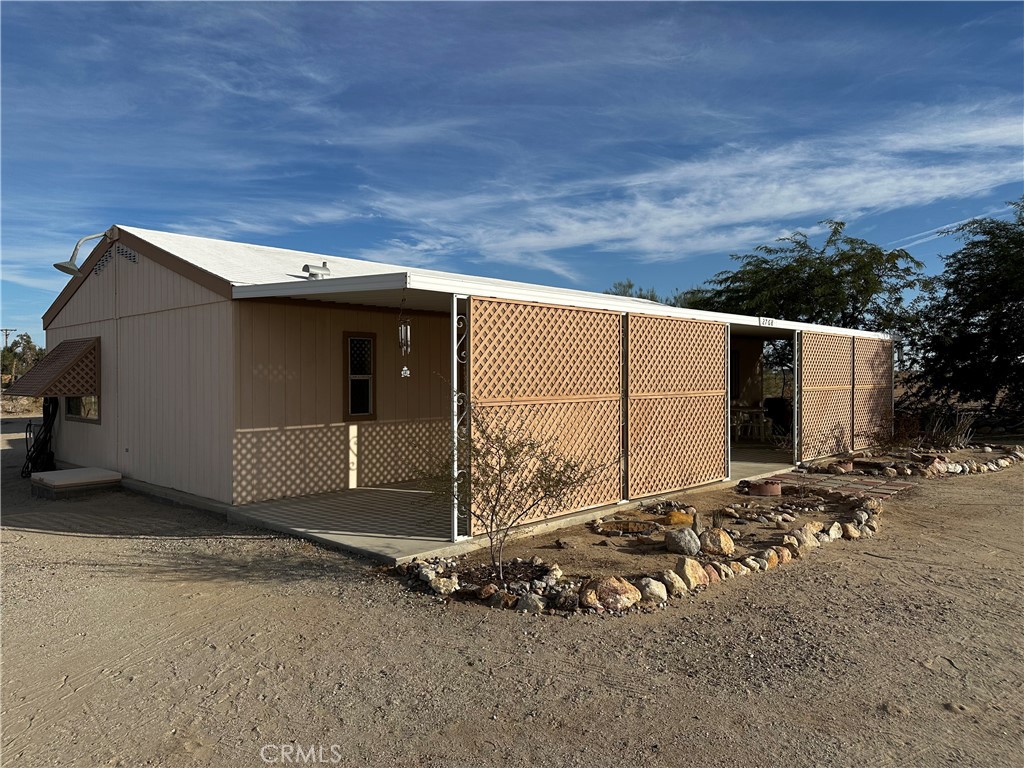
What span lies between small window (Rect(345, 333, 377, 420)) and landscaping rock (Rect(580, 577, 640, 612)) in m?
4.90

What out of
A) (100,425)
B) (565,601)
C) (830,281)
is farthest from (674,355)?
(830,281)

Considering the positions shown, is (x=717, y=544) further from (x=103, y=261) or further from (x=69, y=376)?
(x=103, y=261)

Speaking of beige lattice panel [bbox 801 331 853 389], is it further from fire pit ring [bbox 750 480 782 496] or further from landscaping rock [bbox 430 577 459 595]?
landscaping rock [bbox 430 577 459 595]

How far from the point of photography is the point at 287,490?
8.09m

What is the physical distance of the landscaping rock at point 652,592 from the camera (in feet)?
15.8

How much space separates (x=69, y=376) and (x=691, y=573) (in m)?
8.94

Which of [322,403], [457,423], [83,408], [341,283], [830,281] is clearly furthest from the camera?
[830,281]

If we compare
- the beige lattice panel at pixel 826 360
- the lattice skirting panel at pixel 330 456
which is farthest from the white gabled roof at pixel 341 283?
the lattice skirting panel at pixel 330 456

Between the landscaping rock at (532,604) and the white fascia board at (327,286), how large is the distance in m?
2.74

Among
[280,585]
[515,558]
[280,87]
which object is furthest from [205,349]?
[280,87]

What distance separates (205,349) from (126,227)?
2.75m

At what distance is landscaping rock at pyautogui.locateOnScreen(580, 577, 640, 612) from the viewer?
15.3ft
